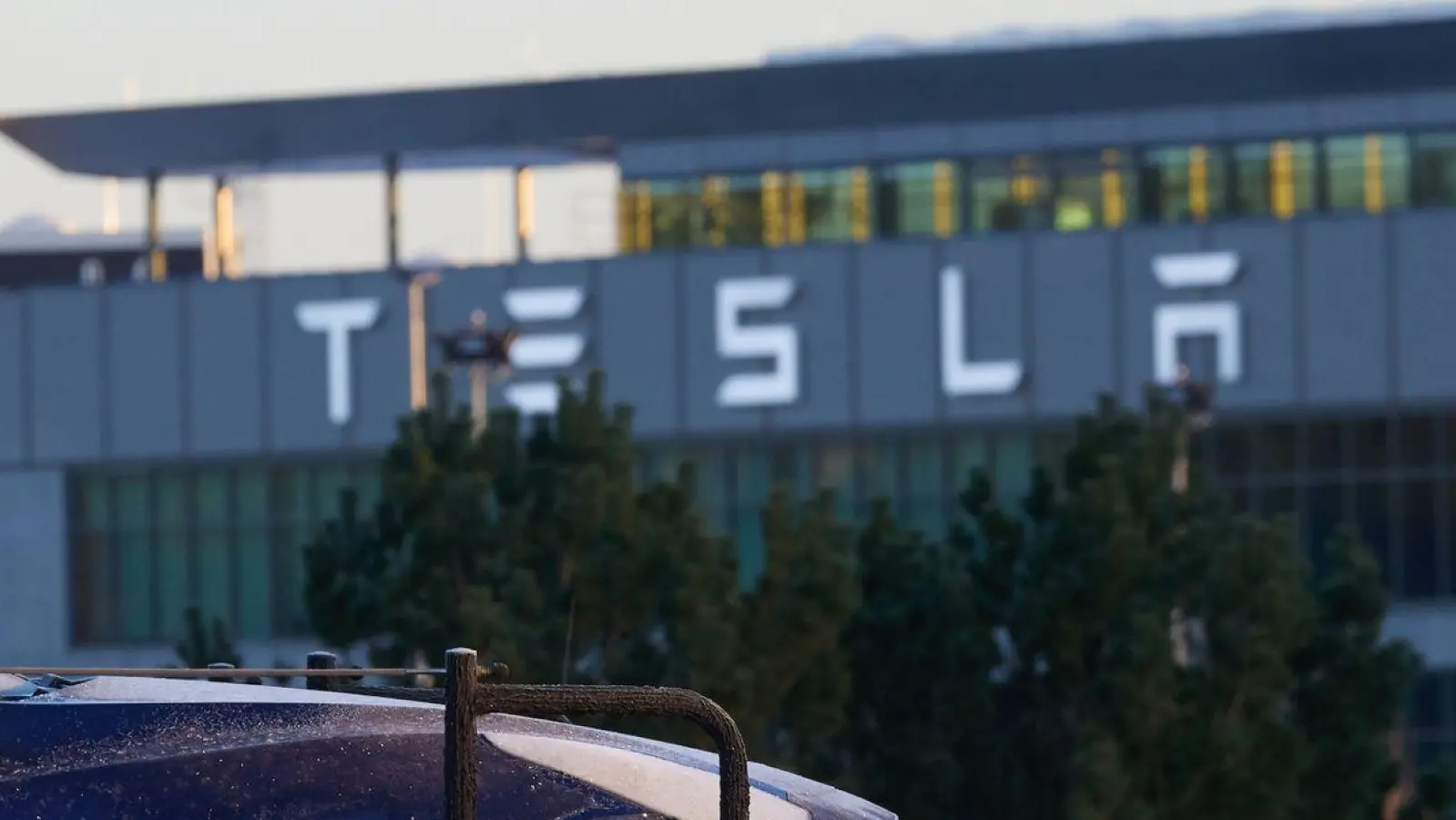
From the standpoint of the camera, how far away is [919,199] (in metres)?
54.9

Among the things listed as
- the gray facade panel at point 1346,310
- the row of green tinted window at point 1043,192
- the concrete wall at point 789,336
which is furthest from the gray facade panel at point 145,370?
the gray facade panel at point 1346,310

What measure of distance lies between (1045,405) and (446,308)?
12.7m

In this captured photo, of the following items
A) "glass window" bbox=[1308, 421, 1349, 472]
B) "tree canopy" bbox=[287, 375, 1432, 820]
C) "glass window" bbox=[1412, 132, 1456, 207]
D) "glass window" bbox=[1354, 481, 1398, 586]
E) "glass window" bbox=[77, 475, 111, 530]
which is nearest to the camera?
"tree canopy" bbox=[287, 375, 1432, 820]

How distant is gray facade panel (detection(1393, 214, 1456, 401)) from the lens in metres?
48.2

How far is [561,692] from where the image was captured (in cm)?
325

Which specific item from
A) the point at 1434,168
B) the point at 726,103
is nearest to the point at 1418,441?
the point at 1434,168

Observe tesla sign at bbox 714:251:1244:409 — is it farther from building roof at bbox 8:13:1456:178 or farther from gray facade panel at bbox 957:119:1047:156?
building roof at bbox 8:13:1456:178

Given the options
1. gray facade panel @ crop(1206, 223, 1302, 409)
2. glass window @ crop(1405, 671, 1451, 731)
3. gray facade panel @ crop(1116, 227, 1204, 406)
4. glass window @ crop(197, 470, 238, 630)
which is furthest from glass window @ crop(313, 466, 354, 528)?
glass window @ crop(1405, 671, 1451, 731)

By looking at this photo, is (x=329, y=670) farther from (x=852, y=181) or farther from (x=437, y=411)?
(x=852, y=181)

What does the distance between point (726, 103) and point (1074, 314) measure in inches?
405

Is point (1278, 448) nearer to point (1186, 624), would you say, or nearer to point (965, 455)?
point (965, 455)

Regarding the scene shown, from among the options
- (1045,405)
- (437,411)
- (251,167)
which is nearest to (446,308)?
(251,167)

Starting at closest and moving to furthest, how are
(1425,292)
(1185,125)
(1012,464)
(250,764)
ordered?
(250,764) → (1425,292) → (1012,464) → (1185,125)

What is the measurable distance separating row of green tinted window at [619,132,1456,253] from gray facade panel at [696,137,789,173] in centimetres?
23
